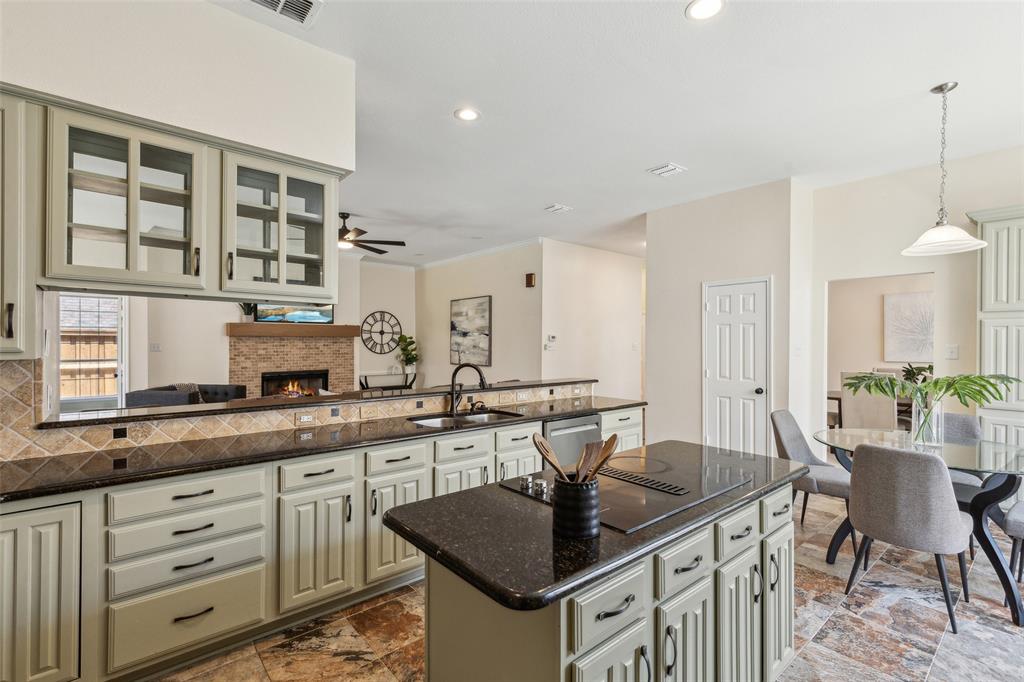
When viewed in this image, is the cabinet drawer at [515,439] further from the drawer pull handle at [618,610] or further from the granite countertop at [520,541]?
the drawer pull handle at [618,610]

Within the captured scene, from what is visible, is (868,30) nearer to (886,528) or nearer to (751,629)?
(886,528)

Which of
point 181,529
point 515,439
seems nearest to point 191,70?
point 181,529

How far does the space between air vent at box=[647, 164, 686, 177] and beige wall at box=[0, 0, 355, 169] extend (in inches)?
103

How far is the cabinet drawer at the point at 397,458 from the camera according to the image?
2500 mm

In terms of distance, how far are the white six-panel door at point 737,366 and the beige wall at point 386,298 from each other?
225 inches

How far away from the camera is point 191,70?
204 centimetres

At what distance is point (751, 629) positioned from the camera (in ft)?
5.47

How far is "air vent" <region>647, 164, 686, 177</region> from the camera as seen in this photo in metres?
3.99

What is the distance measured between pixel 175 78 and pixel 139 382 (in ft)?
18.0

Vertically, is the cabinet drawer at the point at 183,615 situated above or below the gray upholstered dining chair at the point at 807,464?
below

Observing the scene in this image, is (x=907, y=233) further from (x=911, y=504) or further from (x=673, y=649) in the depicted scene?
(x=673, y=649)

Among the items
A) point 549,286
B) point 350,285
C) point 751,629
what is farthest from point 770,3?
point 350,285

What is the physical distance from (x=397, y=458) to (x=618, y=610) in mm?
1656

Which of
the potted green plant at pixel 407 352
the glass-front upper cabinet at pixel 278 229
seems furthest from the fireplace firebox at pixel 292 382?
the glass-front upper cabinet at pixel 278 229
